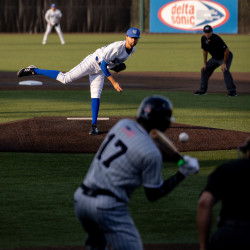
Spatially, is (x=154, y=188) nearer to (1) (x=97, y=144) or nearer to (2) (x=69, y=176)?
(2) (x=69, y=176)

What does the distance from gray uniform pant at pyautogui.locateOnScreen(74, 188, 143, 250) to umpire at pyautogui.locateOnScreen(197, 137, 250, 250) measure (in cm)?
55

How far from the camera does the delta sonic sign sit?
161ft

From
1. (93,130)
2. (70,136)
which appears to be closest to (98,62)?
(93,130)

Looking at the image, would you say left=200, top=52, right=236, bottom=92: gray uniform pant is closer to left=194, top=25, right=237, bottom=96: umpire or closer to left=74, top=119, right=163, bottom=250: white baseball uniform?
left=194, top=25, right=237, bottom=96: umpire

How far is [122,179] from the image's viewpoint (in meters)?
5.04

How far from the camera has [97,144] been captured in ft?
40.4

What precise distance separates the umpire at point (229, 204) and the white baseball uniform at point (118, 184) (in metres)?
0.53

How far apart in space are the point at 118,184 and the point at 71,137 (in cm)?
789

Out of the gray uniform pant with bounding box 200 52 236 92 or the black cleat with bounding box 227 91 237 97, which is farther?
the black cleat with bounding box 227 91 237 97

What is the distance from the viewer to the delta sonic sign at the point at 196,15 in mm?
49219

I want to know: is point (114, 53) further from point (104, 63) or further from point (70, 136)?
point (70, 136)

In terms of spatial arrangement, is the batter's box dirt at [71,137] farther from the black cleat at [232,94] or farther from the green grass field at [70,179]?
the black cleat at [232,94]

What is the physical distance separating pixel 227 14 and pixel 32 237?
4443 centimetres

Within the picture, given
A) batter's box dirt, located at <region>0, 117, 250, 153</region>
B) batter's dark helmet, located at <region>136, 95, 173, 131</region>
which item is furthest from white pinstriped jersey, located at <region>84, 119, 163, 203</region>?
batter's box dirt, located at <region>0, 117, 250, 153</region>
